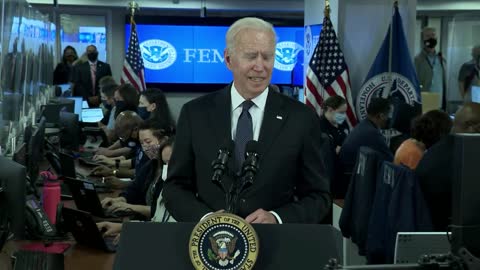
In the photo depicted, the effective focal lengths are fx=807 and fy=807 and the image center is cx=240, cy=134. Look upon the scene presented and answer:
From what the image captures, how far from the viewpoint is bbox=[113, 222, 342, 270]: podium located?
5.71ft

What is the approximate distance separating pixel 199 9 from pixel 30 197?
38.6ft

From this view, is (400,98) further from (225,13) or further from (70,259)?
(225,13)

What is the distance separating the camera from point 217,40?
1528 centimetres

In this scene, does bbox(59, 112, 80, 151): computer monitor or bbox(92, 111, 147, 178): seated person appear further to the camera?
bbox(59, 112, 80, 151): computer monitor

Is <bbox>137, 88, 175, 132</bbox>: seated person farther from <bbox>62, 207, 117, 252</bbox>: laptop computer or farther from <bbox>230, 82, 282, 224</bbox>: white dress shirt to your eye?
<bbox>230, 82, 282, 224</bbox>: white dress shirt

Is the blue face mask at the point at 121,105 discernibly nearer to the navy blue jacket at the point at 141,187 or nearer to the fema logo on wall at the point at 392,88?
the fema logo on wall at the point at 392,88

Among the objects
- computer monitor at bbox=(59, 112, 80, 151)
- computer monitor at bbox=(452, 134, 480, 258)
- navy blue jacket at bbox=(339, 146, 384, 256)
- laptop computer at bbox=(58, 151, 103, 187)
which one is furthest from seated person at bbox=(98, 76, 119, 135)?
computer monitor at bbox=(452, 134, 480, 258)

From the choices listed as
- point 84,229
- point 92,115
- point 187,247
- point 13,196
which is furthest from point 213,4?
point 187,247

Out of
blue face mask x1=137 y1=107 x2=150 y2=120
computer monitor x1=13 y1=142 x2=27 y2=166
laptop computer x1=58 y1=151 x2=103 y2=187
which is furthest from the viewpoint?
blue face mask x1=137 y1=107 x2=150 y2=120

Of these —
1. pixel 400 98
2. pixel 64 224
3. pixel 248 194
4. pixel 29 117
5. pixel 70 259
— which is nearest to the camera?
pixel 248 194

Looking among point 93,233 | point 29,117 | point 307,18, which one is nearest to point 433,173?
point 93,233

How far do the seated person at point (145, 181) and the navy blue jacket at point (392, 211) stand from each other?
1.19m

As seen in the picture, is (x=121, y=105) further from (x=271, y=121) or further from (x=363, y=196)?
(x=271, y=121)

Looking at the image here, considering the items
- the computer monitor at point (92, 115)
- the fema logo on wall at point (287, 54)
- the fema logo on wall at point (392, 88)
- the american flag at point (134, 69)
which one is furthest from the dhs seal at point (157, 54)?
the fema logo on wall at point (392, 88)
